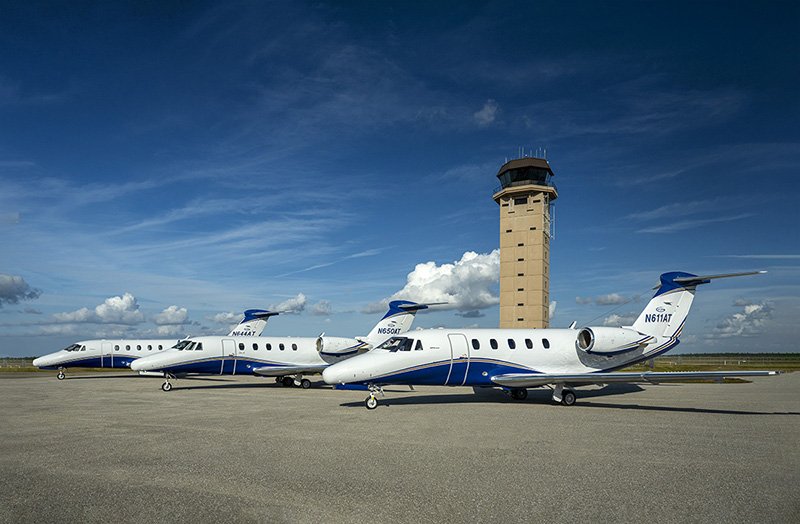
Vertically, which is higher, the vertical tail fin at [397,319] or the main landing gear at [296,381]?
the vertical tail fin at [397,319]

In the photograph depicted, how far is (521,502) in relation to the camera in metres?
6.23

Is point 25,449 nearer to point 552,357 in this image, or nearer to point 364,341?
point 552,357

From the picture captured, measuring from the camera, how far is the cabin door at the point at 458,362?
695 inches

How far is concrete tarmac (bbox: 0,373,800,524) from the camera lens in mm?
5949

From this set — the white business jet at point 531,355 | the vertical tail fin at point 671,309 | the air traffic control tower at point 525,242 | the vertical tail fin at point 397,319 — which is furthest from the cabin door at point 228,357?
the air traffic control tower at point 525,242

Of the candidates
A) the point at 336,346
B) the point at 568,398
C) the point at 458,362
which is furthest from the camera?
the point at 336,346

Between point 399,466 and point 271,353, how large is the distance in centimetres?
2029

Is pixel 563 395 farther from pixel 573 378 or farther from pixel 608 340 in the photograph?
pixel 608 340

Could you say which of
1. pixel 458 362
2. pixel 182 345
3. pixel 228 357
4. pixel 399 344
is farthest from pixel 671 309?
pixel 182 345

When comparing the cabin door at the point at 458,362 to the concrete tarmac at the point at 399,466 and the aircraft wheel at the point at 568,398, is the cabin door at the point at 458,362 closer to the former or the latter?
the concrete tarmac at the point at 399,466

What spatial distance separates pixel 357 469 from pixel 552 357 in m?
12.7

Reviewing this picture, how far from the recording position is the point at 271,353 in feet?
89.4

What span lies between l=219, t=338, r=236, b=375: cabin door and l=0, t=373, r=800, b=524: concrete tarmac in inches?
402

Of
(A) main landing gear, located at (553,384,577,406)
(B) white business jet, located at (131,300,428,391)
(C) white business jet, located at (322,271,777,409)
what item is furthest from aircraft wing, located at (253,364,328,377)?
(A) main landing gear, located at (553,384,577,406)
